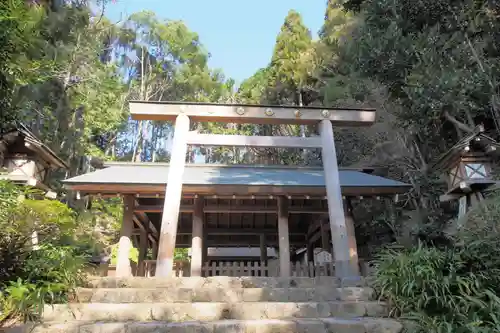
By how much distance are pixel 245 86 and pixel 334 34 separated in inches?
333

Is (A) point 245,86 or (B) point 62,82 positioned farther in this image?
(A) point 245,86

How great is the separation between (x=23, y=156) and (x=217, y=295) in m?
5.28

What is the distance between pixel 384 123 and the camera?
1449 cm

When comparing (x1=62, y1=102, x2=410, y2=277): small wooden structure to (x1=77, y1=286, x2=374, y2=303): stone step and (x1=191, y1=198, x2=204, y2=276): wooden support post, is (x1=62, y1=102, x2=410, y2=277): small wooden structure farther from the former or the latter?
(x1=77, y1=286, x2=374, y2=303): stone step

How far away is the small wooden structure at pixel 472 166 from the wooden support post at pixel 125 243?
22.9ft

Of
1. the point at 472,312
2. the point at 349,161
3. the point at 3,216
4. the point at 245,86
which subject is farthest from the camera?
the point at 245,86

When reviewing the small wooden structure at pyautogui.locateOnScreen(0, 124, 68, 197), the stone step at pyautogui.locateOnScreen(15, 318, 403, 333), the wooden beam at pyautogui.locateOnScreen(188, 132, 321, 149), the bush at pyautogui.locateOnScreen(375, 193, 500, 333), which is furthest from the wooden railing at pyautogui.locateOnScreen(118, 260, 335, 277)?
the stone step at pyautogui.locateOnScreen(15, 318, 403, 333)

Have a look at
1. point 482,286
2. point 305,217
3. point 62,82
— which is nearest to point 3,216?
point 482,286

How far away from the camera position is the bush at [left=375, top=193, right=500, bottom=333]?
3.20 metres

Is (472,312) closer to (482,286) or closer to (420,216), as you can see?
(482,286)

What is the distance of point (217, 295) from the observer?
395 centimetres

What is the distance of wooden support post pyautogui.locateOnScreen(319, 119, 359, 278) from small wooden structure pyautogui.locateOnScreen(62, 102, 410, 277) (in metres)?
0.02

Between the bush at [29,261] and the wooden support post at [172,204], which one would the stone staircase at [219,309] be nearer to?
the bush at [29,261]

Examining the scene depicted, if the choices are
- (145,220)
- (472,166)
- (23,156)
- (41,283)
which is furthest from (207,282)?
(145,220)
